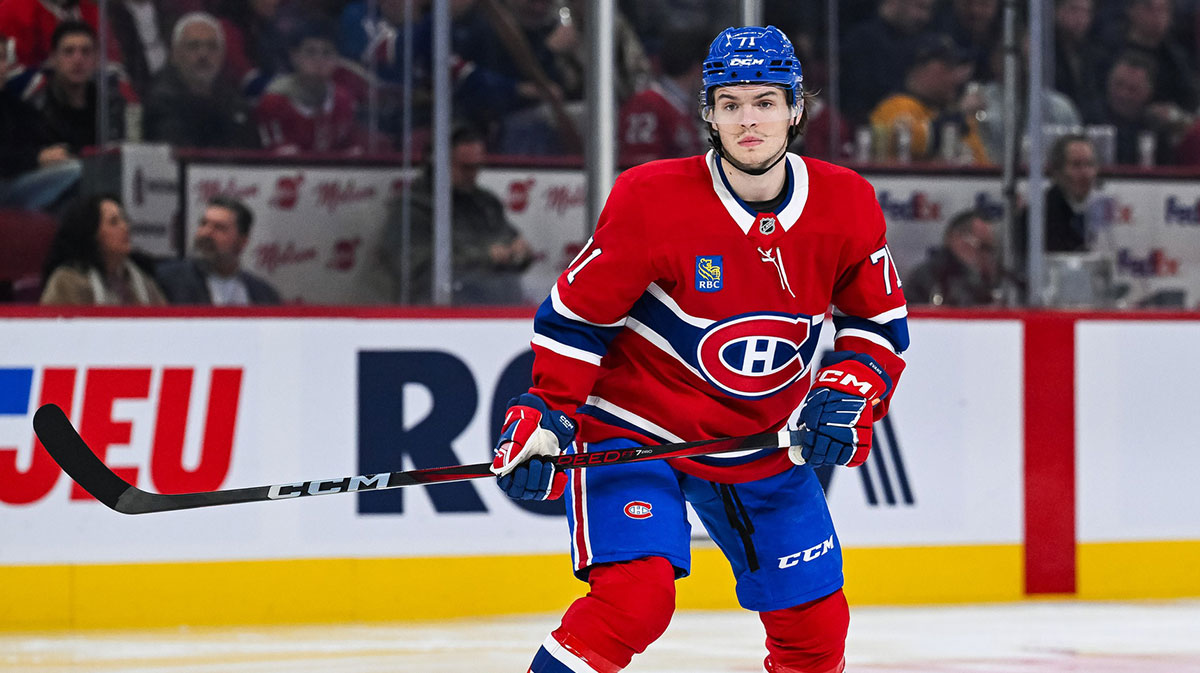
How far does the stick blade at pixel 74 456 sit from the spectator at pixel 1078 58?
12.9 ft

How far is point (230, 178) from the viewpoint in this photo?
518 centimetres

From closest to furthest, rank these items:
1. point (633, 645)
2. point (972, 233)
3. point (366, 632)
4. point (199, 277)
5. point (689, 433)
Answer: point (633, 645)
point (689, 433)
point (366, 632)
point (199, 277)
point (972, 233)

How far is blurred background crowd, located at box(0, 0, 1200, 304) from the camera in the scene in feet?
16.6

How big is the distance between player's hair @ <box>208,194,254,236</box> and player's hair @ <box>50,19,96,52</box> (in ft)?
1.94

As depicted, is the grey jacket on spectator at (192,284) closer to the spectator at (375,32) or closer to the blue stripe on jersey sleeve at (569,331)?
the spectator at (375,32)

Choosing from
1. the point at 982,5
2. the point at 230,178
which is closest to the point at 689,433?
the point at 230,178

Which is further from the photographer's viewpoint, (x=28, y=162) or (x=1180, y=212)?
(x=1180, y=212)

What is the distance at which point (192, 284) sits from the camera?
4820 mm

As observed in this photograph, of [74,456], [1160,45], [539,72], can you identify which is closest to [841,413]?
[74,456]

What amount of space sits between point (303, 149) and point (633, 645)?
321 cm

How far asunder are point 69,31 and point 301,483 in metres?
2.79

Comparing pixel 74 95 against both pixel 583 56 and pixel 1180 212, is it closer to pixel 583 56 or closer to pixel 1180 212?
pixel 583 56

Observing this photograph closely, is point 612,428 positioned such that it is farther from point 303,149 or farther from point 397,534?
point 303,149

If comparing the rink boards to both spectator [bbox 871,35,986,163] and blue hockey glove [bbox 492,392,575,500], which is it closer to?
spectator [bbox 871,35,986,163]
